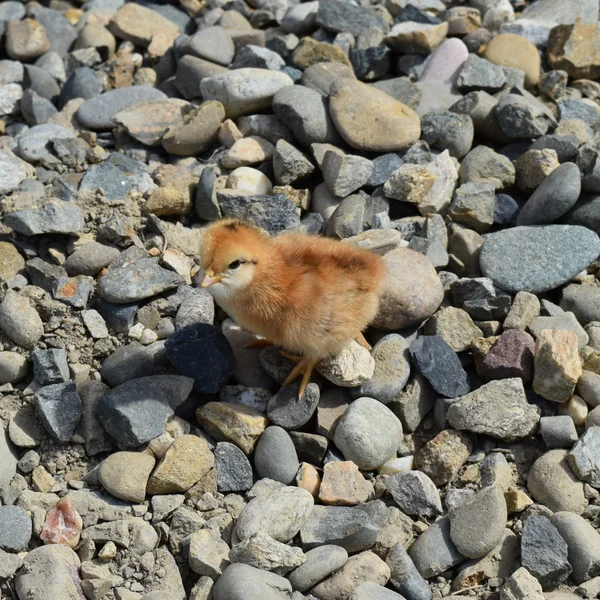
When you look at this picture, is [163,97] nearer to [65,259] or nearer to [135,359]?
[65,259]

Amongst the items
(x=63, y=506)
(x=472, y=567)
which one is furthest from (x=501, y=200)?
(x=63, y=506)

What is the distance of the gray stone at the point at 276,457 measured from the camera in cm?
432

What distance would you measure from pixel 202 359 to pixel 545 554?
6.66 feet

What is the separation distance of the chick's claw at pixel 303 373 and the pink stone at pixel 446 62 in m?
2.92

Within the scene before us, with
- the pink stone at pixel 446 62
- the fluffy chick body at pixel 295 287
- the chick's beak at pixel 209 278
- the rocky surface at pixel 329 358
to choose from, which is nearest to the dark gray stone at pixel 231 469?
the rocky surface at pixel 329 358

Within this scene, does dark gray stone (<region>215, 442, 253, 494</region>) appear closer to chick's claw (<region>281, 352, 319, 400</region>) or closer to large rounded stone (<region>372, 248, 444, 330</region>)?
chick's claw (<region>281, 352, 319, 400</region>)

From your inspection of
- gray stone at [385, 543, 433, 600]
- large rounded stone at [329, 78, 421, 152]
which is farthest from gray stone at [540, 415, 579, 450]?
large rounded stone at [329, 78, 421, 152]

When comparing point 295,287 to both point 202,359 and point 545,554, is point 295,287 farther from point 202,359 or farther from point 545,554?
point 545,554

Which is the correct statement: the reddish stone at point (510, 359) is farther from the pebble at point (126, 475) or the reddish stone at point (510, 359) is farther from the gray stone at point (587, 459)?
the pebble at point (126, 475)

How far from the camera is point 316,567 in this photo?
3908 mm

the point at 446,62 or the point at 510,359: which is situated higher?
the point at 446,62

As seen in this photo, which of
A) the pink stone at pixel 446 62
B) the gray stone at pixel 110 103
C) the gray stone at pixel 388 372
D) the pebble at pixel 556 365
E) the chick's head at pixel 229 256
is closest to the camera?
the chick's head at pixel 229 256

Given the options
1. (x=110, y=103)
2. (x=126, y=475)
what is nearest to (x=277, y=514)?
(x=126, y=475)

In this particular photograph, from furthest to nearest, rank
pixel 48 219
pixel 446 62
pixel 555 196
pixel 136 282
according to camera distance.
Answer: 1. pixel 446 62
2. pixel 555 196
3. pixel 48 219
4. pixel 136 282
